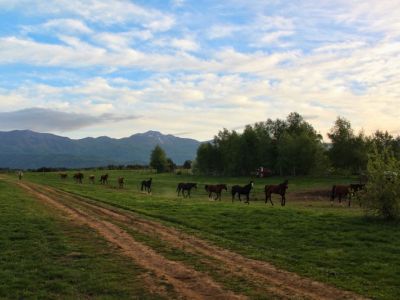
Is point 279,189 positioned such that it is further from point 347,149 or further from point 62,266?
point 347,149

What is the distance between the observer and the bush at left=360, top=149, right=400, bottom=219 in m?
21.0

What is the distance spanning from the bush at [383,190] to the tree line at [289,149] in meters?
53.4

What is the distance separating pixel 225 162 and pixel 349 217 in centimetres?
7859

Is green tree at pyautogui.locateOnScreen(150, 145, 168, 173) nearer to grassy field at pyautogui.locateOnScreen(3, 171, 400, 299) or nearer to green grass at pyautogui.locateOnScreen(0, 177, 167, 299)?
grassy field at pyautogui.locateOnScreen(3, 171, 400, 299)

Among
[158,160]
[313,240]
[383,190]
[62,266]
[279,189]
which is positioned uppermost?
[158,160]

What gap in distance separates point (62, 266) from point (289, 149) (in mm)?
73313

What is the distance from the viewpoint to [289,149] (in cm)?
8294

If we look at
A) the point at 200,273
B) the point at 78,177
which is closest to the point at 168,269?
the point at 200,273

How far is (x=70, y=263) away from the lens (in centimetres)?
1348

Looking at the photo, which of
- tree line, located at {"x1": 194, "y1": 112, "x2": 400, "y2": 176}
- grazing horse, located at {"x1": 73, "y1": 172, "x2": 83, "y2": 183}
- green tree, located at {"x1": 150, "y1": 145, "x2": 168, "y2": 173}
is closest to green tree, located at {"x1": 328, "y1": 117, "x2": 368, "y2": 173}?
tree line, located at {"x1": 194, "y1": 112, "x2": 400, "y2": 176}

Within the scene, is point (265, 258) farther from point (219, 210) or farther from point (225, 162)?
point (225, 162)

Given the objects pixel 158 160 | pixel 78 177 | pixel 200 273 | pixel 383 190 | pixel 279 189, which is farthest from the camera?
pixel 158 160

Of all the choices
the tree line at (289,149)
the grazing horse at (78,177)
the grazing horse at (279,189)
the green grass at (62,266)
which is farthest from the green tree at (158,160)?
the green grass at (62,266)

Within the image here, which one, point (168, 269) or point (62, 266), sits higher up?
point (168, 269)
